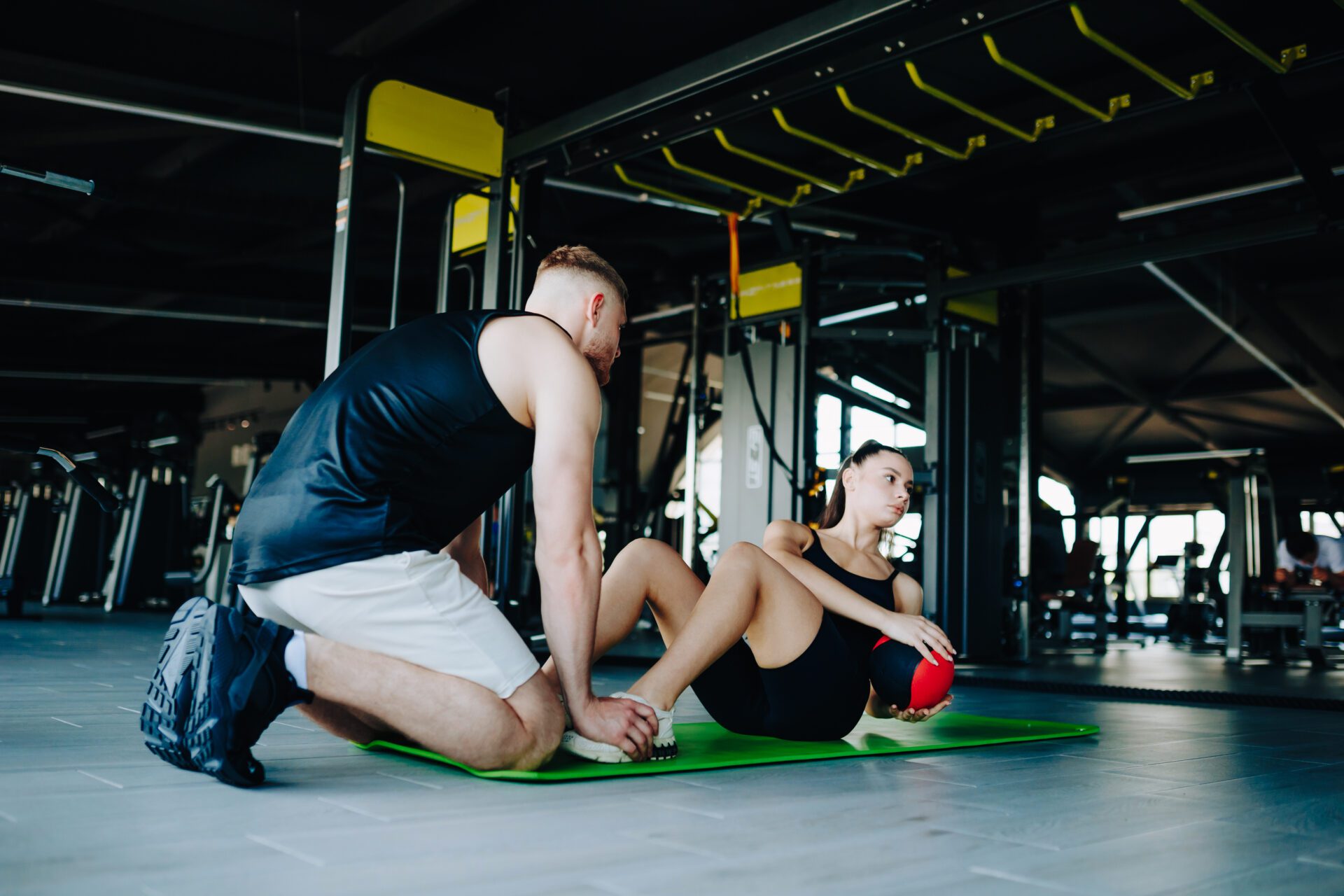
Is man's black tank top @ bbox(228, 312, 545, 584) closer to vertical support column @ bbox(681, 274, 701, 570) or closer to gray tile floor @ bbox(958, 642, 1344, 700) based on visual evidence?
A: gray tile floor @ bbox(958, 642, 1344, 700)

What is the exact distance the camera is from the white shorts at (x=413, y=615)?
1964mm

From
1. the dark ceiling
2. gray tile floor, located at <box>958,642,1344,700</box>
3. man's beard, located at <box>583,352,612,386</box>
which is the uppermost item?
the dark ceiling

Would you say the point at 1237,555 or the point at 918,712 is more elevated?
the point at 1237,555

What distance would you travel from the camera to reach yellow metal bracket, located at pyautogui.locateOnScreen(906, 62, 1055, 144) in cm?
379

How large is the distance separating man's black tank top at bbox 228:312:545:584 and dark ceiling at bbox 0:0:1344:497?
131 cm

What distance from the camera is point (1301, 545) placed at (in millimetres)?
8141

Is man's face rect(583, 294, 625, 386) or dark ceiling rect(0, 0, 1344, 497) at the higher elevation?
dark ceiling rect(0, 0, 1344, 497)

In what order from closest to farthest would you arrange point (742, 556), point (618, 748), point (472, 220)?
point (618, 748) < point (742, 556) < point (472, 220)

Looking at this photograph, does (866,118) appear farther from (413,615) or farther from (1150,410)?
(1150,410)

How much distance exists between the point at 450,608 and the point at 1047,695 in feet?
10.8

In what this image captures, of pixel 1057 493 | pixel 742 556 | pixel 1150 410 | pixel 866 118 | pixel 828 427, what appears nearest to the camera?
pixel 742 556

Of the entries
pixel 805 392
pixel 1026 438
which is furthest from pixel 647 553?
pixel 1026 438

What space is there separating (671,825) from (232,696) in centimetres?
77

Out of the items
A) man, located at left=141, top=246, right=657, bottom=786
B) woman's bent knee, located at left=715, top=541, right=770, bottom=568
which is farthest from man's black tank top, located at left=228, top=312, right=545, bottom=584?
woman's bent knee, located at left=715, top=541, right=770, bottom=568
